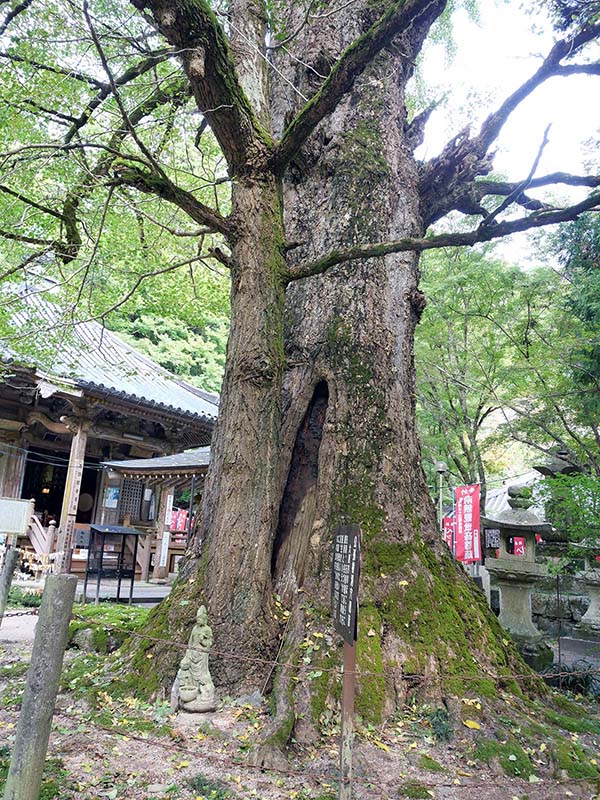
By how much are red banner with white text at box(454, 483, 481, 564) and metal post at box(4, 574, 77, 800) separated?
1074 centimetres

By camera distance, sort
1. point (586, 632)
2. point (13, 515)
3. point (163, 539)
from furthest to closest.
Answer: point (163, 539)
point (586, 632)
point (13, 515)

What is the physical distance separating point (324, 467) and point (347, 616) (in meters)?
2.03

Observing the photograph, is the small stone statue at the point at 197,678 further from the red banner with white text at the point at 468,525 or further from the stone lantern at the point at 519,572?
the red banner with white text at the point at 468,525

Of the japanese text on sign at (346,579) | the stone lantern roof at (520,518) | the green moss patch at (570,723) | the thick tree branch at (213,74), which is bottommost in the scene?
the green moss patch at (570,723)

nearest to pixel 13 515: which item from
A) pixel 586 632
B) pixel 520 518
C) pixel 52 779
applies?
pixel 52 779

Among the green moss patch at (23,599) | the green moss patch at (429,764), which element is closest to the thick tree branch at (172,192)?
the green moss patch at (429,764)

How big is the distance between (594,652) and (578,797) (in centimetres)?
608

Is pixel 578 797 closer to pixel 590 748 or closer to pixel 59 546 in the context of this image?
pixel 590 748

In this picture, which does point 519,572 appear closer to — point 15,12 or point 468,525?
point 468,525

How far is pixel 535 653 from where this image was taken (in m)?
6.60

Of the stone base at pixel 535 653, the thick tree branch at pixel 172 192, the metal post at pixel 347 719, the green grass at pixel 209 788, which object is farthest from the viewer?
the stone base at pixel 535 653

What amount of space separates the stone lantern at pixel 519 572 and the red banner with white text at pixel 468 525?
405 cm

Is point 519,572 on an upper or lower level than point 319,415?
lower

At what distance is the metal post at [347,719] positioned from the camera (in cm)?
253
